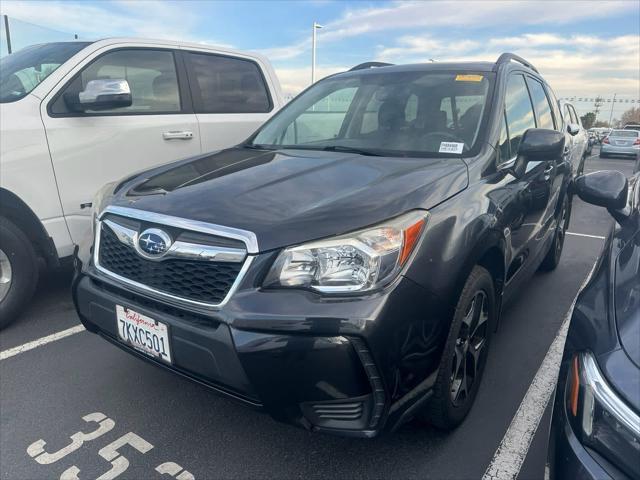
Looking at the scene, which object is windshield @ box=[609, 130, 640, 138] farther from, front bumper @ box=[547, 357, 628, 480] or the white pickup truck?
front bumper @ box=[547, 357, 628, 480]

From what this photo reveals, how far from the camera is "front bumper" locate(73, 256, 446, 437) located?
1.67 metres

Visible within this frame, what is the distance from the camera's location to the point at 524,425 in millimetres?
2432

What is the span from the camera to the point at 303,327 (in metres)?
1.68

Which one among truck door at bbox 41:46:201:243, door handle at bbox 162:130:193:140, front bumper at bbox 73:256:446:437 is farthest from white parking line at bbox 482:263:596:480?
door handle at bbox 162:130:193:140

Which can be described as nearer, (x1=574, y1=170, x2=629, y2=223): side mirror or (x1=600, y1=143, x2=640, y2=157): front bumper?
(x1=574, y1=170, x2=629, y2=223): side mirror

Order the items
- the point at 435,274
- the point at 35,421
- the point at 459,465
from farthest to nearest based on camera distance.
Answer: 1. the point at 35,421
2. the point at 459,465
3. the point at 435,274

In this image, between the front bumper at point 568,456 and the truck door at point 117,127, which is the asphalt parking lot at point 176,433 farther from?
the truck door at point 117,127

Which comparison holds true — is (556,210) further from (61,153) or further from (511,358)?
(61,153)

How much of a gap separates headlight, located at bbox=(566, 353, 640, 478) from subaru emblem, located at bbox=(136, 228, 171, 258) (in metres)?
1.47

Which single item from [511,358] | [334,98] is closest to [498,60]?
[334,98]

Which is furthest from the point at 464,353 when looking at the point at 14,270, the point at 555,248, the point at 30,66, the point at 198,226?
the point at 30,66

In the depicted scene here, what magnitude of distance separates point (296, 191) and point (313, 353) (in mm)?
719

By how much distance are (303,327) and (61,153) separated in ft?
8.38

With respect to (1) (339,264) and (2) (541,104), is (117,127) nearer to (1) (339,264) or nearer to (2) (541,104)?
(1) (339,264)
